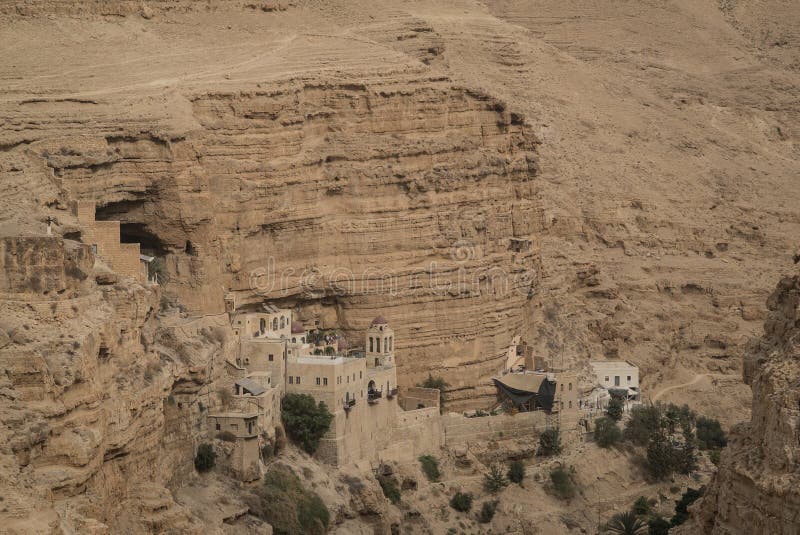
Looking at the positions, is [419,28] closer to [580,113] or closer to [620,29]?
[580,113]

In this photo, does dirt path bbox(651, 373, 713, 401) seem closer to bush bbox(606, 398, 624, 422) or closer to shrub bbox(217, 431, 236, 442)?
bush bbox(606, 398, 624, 422)

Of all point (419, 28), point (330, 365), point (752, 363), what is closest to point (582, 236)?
point (419, 28)

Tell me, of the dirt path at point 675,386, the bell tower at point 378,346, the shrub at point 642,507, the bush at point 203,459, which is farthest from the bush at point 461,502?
the dirt path at point 675,386

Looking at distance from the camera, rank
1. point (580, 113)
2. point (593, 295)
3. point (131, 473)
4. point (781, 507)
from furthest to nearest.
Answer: point (580, 113)
point (593, 295)
point (131, 473)
point (781, 507)

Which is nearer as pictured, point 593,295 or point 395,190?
point 395,190

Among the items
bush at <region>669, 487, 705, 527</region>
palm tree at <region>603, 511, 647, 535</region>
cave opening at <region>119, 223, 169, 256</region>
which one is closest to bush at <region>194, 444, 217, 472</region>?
cave opening at <region>119, 223, 169, 256</region>

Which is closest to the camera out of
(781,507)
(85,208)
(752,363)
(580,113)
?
(781,507)
